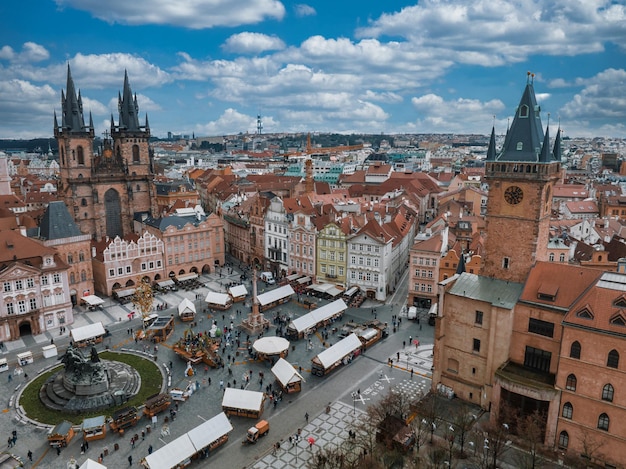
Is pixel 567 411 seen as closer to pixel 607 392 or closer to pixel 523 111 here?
pixel 607 392

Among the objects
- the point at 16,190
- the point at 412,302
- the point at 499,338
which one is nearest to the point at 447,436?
the point at 499,338

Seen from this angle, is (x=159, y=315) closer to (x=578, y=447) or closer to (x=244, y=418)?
(x=244, y=418)

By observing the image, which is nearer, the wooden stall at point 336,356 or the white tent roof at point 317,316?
the wooden stall at point 336,356

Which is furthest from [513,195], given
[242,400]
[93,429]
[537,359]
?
[93,429]

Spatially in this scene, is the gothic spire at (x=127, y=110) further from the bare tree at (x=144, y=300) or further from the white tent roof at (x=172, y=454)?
the white tent roof at (x=172, y=454)

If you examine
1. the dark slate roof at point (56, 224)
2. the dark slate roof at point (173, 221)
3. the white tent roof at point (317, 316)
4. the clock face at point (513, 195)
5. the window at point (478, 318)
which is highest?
the clock face at point (513, 195)

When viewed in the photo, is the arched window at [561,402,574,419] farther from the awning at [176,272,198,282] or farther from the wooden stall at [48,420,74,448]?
the awning at [176,272,198,282]

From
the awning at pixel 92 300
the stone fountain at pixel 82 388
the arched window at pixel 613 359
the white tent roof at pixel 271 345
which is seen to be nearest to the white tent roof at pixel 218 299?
the awning at pixel 92 300

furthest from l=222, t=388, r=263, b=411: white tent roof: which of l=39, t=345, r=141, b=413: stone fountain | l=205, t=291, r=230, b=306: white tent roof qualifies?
l=205, t=291, r=230, b=306: white tent roof
